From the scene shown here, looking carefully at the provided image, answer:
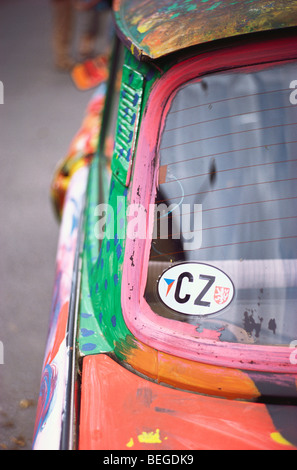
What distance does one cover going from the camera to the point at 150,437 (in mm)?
1145

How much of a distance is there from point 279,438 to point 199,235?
586 millimetres

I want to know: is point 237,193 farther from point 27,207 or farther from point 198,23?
point 27,207

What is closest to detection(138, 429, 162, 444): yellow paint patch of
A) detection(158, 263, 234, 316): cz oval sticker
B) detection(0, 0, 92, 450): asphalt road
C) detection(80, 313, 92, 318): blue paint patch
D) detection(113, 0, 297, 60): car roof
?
detection(158, 263, 234, 316): cz oval sticker

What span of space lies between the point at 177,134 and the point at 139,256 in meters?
0.40

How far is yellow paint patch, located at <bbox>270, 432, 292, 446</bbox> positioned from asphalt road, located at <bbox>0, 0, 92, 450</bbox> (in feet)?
4.68

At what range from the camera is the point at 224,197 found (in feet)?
4.71

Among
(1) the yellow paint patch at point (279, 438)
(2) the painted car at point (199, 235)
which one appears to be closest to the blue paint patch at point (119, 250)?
(2) the painted car at point (199, 235)

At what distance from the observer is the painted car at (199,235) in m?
1.29

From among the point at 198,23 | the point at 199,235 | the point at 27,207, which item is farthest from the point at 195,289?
the point at 27,207

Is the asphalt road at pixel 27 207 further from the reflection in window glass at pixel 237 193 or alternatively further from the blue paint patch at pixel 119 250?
the reflection in window glass at pixel 237 193

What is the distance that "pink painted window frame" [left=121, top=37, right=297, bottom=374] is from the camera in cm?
131

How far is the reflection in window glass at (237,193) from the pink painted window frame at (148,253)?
3 cm
